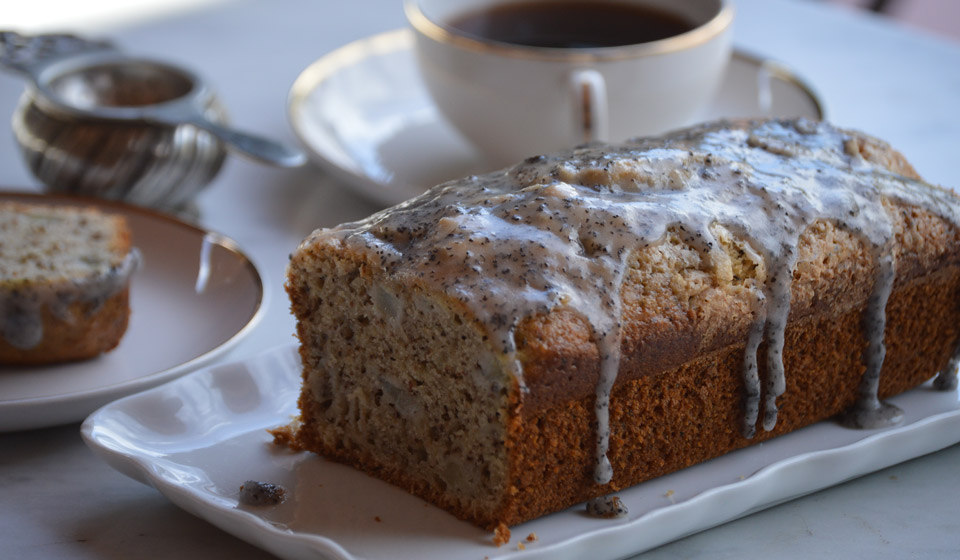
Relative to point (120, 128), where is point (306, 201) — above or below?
below

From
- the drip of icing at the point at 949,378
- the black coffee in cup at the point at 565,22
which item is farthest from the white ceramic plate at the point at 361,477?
the black coffee in cup at the point at 565,22

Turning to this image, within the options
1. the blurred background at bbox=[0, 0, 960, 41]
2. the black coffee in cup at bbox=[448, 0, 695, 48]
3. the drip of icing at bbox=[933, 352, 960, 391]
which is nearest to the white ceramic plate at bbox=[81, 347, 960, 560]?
the drip of icing at bbox=[933, 352, 960, 391]

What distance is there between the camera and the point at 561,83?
245cm

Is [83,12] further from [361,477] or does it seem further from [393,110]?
[361,477]

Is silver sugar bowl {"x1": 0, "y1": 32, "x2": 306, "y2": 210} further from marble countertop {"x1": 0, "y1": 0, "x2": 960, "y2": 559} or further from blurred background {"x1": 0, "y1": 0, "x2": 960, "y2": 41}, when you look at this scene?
blurred background {"x1": 0, "y1": 0, "x2": 960, "y2": 41}

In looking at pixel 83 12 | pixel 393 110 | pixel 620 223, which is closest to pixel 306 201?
pixel 393 110

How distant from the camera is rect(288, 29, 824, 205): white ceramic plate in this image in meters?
2.69

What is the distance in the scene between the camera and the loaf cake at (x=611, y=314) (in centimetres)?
148

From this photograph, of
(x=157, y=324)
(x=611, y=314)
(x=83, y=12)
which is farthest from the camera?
(x=83, y=12)

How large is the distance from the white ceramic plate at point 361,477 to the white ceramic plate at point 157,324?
0.06 metres

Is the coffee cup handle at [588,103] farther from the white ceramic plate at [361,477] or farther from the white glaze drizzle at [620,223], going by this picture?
the white ceramic plate at [361,477]

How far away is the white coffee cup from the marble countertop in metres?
0.36

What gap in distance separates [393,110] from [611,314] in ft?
5.39

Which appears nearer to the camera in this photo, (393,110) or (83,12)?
(393,110)
